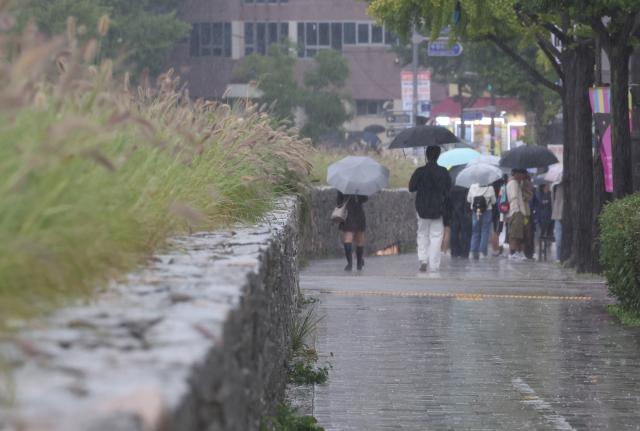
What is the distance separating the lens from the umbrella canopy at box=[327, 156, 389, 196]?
Answer: 2527cm

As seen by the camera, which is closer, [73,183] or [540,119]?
[73,183]

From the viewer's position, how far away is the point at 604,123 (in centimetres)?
2116

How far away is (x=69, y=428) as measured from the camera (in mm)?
3049

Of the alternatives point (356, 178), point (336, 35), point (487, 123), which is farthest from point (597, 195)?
point (336, 35)

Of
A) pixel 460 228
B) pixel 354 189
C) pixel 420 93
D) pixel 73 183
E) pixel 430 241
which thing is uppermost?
pixel 420 93

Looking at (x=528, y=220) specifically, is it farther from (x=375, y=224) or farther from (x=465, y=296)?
(x=465, y=296)

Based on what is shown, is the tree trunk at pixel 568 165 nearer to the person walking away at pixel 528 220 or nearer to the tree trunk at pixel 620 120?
the tree trunk at pixel 620 120

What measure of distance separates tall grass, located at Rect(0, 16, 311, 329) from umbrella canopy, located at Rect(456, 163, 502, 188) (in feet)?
73.0

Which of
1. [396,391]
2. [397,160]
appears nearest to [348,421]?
[396,391]

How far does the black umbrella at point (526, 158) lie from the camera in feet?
103

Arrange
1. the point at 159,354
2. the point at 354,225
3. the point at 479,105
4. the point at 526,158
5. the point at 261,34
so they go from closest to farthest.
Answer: the point at 159,354 → the point at 354,225 → the point at 526,158 → the point at 479,105 → the point at 261,34

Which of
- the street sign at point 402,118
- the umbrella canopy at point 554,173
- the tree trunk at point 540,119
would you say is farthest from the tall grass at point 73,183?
the street sign at point 402,118

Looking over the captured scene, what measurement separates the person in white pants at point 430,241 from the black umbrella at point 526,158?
7.75 metres

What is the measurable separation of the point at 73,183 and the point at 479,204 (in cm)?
2619
